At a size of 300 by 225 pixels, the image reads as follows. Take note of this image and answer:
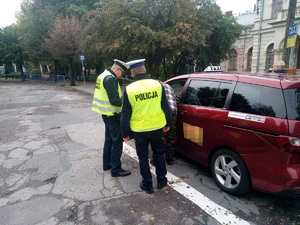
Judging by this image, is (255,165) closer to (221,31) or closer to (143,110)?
(143,110)

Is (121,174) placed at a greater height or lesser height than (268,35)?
lesser

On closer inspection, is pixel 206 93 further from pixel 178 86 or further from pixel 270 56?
pixel 270 56

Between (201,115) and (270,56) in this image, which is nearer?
(201,115)

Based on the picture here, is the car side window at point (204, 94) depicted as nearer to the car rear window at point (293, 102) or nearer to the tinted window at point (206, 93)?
the tinted window at point (206, 93)

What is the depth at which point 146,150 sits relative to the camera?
3.07 meters

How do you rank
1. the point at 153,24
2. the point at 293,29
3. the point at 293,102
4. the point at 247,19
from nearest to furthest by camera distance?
the point at 293,102
the point at 293,29
the point at 153,24
the point at 247,19

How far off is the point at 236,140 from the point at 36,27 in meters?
29.4

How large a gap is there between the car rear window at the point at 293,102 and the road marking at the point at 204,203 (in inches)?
53.4

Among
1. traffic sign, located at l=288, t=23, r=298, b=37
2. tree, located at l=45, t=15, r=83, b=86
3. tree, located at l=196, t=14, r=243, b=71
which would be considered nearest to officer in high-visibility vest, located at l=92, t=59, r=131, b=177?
traffic sign, located at l=288, t=23, r=298, b=37

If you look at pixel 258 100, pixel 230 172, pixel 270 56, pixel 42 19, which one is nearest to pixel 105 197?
pixel 230 172

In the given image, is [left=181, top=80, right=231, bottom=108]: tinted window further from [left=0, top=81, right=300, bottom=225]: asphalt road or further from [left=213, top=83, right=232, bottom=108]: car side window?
[left=0, top=81, right=300, bottom=225]: asphalt road

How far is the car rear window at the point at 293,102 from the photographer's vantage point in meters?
2.32

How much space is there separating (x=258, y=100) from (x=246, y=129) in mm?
389

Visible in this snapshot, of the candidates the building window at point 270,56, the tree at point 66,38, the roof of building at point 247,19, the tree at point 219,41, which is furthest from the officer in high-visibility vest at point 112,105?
the roof of building at point 247,19
